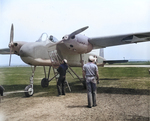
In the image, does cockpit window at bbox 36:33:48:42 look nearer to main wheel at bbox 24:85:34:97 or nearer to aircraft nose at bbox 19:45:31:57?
aircraft nose at bbox 19:45:31:57

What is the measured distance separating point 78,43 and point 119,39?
208cm

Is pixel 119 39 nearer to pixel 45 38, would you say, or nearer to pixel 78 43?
pixel 78 43

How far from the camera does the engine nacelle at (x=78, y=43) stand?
7.70 metres

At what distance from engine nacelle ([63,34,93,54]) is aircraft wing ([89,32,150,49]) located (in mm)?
364

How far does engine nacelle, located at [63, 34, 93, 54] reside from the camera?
25.3 ft

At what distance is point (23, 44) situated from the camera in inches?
288

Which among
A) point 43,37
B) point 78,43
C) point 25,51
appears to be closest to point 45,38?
point 43,37

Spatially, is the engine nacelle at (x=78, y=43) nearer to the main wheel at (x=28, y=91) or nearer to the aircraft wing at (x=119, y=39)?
the aircraft wing at (x=119, y=39)

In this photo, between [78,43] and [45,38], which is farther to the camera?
[78,43]

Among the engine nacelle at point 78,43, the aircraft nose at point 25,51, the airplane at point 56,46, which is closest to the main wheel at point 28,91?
the airplane at point 56,46

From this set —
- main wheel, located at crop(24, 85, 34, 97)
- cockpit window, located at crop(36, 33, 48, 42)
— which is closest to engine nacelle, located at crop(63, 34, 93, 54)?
cockpit window, located at crop(36, 33, 48, 42)

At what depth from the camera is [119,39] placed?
8156 mm

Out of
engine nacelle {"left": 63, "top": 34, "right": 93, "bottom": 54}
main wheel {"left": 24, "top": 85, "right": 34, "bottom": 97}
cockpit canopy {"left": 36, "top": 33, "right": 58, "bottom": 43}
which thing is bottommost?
main wheel {"left": 24, "top": 85, "right": 34, "bottom": 97}

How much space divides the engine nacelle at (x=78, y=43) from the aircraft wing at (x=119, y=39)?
1.19 feet
